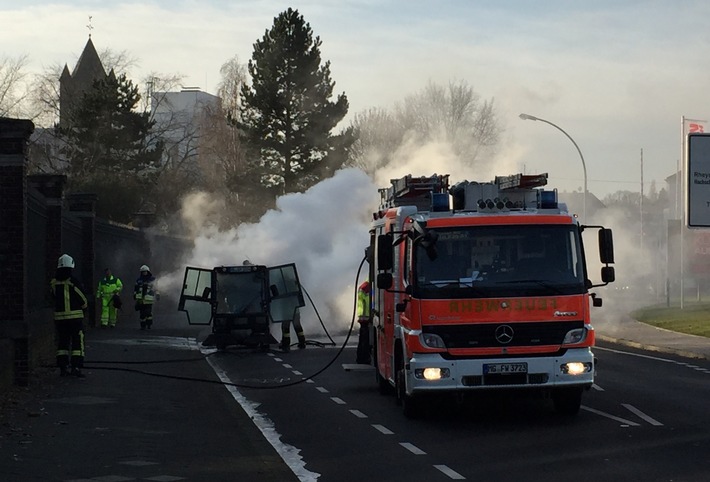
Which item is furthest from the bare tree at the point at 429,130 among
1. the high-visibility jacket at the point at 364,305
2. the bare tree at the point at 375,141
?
the high-visibility jacket at the point at 364,305

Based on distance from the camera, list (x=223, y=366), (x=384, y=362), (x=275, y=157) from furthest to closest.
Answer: (x=275, y=157) < (x=223, y=366) < (x=384, y=362)

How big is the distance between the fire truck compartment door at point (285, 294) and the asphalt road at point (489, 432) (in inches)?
321

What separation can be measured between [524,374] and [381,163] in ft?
216

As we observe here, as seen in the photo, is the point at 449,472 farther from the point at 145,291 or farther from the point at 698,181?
the point at 145,291

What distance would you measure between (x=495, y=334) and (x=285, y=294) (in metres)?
16.0

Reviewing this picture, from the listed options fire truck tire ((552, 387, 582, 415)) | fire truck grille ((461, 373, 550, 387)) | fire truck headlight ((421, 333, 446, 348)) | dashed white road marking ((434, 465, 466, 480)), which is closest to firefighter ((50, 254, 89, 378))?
fire truck headlight ((421, 333, 446, 348))

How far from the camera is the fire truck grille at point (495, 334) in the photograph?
47.3ft

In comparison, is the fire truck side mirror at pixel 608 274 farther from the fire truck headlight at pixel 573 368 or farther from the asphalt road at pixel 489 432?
the asphalt road at pixel 489 432

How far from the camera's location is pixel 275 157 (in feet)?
239

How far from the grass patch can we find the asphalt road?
1592cm

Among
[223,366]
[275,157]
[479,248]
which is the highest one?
[275,157]

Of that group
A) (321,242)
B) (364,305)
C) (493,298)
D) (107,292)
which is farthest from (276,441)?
(321,242)

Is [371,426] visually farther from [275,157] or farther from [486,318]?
[275,157]

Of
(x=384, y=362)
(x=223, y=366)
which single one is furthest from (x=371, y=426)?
(x=223, y=366)
